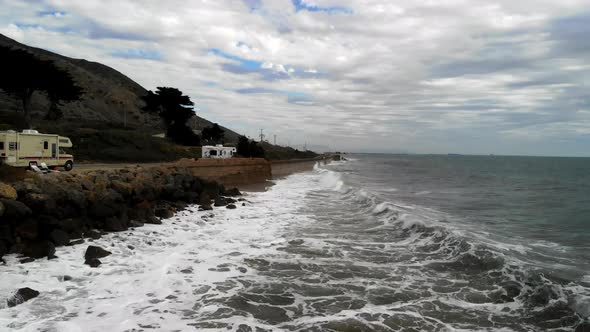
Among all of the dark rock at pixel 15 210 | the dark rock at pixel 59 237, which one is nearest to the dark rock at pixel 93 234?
the dark rock at pixel 59 237

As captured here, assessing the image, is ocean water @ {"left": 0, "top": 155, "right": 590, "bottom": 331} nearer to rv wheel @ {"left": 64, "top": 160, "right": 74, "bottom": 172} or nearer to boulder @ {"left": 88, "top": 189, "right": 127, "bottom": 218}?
boulder @ {"left": 88, "top": 189, "right": 127, "bottom": 218}

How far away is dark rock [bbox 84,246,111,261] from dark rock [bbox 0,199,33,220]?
187 cm

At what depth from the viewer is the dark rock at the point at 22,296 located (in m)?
5.98

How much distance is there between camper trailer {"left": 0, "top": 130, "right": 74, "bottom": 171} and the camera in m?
14.1

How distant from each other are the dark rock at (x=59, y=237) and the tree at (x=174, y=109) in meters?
39.1

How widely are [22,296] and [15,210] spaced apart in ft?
11.1

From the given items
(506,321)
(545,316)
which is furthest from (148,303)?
(545,316)

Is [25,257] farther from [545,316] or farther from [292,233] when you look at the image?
[545,316]

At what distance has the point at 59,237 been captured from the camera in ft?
29.2

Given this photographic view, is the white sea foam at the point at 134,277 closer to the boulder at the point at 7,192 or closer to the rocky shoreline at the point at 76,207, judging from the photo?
the rocky shoreline at the point at 76,207

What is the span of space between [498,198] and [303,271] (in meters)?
Result: 21.3

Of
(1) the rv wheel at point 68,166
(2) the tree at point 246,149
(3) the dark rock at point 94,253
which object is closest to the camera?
(3) the dark rock at point 94,253

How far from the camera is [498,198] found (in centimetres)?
2491

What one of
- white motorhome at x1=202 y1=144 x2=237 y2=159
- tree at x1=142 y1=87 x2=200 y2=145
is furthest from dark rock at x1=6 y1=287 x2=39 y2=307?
tree at x1=142 y1=87 x2=200 y2=145
